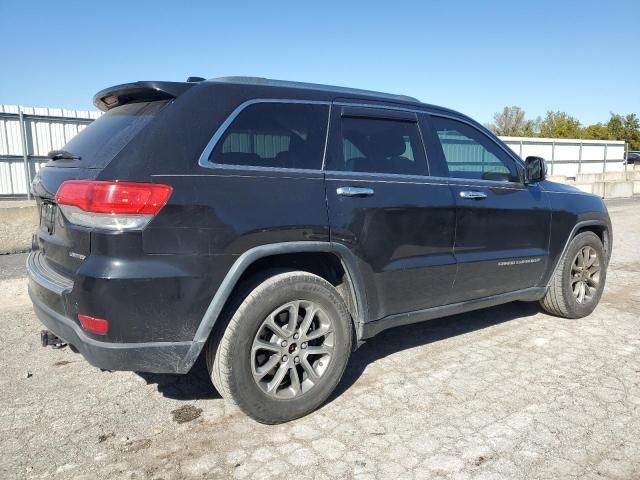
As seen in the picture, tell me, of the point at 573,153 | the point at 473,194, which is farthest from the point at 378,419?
the point at 573,153

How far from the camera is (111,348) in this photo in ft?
8.77

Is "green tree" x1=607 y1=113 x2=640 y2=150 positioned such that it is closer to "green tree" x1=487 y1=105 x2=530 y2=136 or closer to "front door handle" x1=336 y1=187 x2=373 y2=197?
"green tree" x1=487 y1=105 x2=530 y2=136

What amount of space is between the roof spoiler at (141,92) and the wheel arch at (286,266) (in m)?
0.99

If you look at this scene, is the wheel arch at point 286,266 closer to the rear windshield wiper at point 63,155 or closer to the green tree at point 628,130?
the rear windshield wiper at point 63,155

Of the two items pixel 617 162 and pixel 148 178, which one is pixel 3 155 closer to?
pixel 148 178

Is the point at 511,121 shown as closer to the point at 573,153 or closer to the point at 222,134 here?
the point at 573,153

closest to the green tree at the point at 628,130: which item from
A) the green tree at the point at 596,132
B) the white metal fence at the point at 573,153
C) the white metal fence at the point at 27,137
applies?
the green tree at the point at 596,132

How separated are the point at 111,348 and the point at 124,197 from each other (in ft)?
2.45

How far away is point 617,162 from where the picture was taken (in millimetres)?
28297

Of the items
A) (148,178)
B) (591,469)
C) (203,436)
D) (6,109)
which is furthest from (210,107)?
(6,109)

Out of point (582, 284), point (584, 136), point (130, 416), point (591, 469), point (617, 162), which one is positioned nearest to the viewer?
point (591, 469)

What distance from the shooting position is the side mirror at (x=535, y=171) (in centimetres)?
451

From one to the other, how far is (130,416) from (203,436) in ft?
1.75

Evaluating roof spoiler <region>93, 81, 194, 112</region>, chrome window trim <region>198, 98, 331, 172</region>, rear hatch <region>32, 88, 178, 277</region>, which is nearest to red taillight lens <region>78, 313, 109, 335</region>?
rear hatch <region>32, 88, 178, 277</region>
